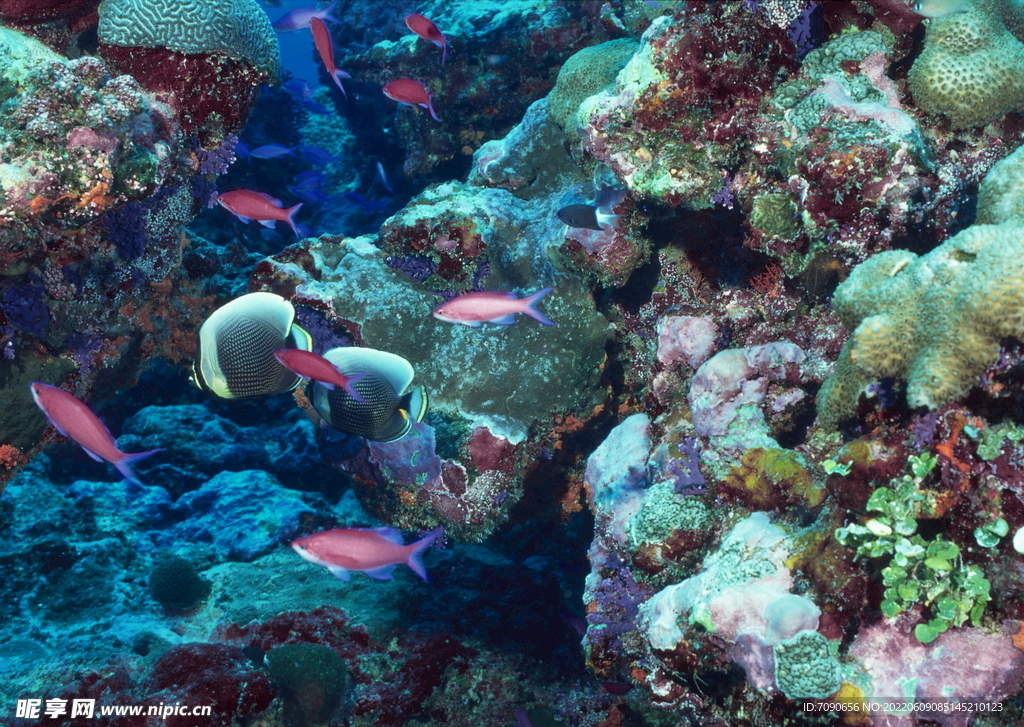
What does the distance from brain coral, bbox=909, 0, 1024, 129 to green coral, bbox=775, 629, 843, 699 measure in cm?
326

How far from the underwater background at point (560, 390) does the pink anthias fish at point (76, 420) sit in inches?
1.0

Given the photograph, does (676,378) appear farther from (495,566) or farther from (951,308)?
(495,566)

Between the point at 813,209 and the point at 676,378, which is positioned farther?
the point at 676,378

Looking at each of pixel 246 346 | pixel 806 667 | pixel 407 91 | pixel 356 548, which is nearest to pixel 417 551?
pixel 356 548

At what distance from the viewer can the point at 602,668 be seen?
3.54 metres

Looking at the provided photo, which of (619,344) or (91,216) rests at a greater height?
(91,216)

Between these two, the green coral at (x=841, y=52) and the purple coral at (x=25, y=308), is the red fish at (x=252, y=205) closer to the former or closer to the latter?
the purple coral at (x=25, y=308)

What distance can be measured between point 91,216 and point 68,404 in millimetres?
1435

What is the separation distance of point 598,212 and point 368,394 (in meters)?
2.40

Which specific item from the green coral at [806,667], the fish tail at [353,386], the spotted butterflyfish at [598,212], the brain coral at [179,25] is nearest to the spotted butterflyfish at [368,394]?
the fish tail at [353,386]

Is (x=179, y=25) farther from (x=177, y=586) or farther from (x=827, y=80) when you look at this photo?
(x=827, y=80)

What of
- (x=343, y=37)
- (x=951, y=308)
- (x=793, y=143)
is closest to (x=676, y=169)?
(x=793, y=143)

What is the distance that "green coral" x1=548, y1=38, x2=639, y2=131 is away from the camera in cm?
577

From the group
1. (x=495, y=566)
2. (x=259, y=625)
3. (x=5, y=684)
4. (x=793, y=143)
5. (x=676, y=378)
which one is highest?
(x=793, y=143)
